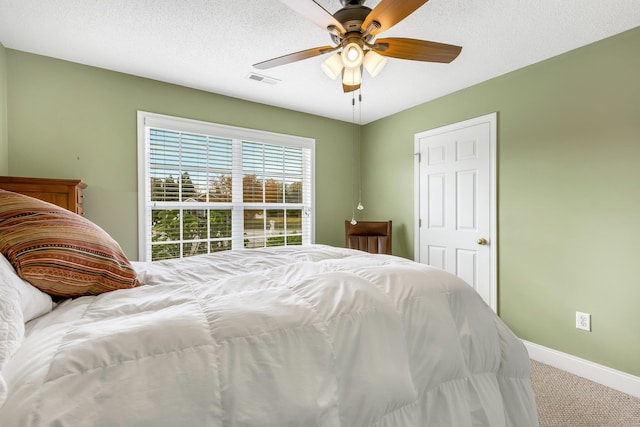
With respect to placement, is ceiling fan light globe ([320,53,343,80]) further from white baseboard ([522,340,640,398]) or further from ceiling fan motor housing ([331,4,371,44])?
white baseboard ([522,340,640,398])

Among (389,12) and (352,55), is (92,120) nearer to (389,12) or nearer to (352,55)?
(352,55)

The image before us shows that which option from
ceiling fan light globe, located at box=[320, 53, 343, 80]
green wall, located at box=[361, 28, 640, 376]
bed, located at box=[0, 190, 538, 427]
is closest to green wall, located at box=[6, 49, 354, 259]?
ceiling fan light globe, located at box=[320, 53, 343, 80]

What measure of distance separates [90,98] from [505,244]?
404cm

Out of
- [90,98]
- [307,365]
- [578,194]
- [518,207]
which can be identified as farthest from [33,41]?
[578,194]

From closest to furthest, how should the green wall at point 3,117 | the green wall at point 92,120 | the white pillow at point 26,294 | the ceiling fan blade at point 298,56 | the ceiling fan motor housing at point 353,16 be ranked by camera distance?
1. the white pillow at point 26,294
2. the ceiling fan motor housing at point 353,16
3. the ceiling fan blade at point 298,56
4. the green wall at point 3,117
5. the green wall at point 92,120

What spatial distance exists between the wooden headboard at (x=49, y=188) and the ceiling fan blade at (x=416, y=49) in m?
2.29

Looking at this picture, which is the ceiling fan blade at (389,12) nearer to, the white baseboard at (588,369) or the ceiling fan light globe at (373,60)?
the ceiling fan light globe at (373,60)

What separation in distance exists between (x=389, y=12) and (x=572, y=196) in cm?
214

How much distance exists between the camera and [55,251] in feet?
3.15

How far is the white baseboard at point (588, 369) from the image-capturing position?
2.14 m

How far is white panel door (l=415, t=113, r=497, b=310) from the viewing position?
299 centimetres

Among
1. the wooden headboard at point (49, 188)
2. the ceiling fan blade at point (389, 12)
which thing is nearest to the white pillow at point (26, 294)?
the wooden headboard at point (49, 188)

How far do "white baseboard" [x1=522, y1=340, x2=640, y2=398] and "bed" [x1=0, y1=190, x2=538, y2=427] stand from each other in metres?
1.64

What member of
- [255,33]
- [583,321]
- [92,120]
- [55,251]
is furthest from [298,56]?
[583,321]
